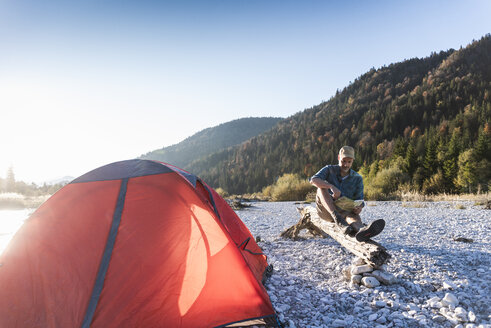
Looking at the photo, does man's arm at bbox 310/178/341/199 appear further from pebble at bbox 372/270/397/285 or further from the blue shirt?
pebble at bbox 372/270/397/285

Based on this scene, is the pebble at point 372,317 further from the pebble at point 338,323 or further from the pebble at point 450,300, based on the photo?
the pebble at point 450,300

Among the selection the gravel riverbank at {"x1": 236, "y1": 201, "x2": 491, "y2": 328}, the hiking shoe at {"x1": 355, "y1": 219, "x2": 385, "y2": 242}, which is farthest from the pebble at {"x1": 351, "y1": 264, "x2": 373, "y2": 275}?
the hiking shoe at {"x1": 355, "y1": 219, "x2": 385, "y2": 242}

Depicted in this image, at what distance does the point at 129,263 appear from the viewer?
297cm

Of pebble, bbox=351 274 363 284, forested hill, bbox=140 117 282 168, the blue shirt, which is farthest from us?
forested hill, bbox=140 117 282 168

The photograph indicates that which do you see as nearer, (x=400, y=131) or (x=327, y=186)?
(x=327, y=186)

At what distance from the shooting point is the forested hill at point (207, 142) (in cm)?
15362

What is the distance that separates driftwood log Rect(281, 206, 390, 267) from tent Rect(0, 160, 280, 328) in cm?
176

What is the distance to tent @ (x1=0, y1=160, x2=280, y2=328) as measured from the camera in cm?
279

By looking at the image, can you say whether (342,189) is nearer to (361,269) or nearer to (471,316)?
(361,269)

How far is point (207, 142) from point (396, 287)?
17067 cm

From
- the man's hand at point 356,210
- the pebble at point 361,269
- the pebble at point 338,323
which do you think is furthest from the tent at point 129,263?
the man's hand at point 356,210

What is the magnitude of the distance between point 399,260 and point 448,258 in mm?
885

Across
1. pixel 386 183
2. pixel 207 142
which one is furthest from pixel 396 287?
pixel 207 142

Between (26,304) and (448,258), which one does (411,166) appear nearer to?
(448,258)
